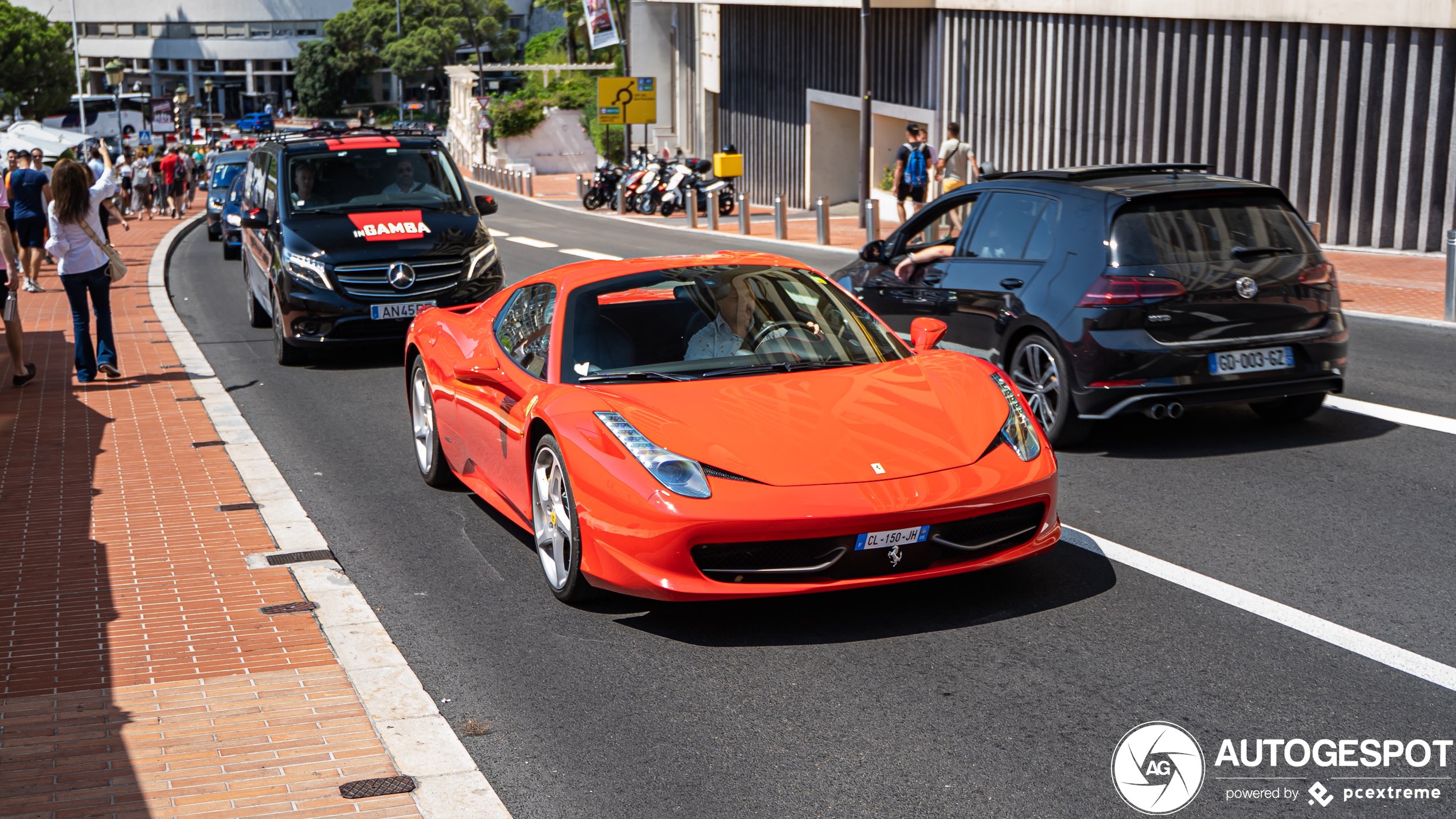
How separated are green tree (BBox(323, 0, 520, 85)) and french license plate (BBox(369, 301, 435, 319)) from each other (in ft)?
338

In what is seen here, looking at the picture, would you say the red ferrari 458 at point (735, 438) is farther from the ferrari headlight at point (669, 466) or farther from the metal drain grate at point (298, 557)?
the metal drain grate at point (298, 557)

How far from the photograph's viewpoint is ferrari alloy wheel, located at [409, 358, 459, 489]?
7.86 m

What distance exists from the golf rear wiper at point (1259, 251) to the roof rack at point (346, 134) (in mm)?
8343

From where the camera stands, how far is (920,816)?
13.0 ft

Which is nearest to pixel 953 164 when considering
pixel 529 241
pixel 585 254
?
pixel 585 254

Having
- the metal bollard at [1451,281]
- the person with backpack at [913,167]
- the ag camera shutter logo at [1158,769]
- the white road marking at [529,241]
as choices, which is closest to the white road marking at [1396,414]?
the metal bollard at [1451,281]

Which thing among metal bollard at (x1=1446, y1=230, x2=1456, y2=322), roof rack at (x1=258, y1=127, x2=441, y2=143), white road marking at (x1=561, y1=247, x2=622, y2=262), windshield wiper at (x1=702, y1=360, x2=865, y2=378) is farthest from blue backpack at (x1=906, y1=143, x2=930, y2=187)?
windshield wiper at (x1=702, y1=360, x2=865, y2=378)

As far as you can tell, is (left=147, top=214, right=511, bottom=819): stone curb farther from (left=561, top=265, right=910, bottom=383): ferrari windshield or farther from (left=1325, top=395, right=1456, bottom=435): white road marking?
(left=1325, top=395, right=1456, bottom=435): white road marking

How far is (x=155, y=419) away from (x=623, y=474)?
6064mm

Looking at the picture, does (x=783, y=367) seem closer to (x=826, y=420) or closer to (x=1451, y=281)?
(x=826, y=420)

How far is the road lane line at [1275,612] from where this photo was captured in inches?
190

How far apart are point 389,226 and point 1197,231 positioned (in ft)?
24.4

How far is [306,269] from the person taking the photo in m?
12.4

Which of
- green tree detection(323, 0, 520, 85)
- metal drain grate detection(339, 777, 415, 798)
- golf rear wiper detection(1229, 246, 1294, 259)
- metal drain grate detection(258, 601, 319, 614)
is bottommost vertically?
metal drain grate detection(258, 601, 319, 614)
